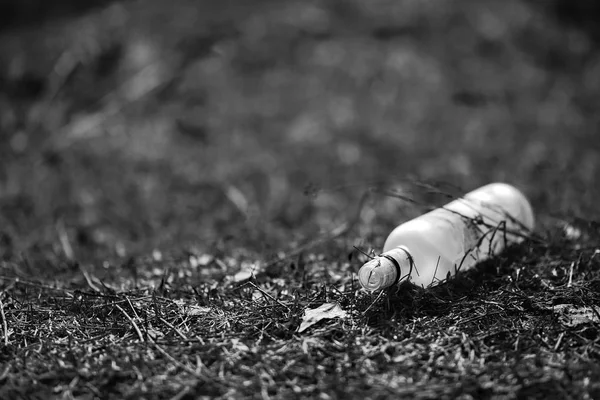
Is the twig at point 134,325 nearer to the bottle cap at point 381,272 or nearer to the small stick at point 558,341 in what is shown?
the bottle cap at point 381,272

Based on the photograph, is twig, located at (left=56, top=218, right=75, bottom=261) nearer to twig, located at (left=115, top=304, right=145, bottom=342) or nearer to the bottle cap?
twig, located at (left=115, top=304, right=145, bottom=342)

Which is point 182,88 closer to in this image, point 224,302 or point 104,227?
point 104,227

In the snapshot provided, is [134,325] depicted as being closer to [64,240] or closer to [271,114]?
[64,240]

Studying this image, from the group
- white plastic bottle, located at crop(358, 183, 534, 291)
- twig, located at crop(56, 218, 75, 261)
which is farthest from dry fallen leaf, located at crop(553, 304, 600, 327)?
twig, located at crop(56, 218, 75, 261)

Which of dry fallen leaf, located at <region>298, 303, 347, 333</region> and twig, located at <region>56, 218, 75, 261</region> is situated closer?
dry fallen leaf, located at <region>298, 303, 347, 333</region>

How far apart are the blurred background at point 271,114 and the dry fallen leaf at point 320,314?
1785 mm

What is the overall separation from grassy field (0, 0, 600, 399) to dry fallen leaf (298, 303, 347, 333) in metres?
0.03

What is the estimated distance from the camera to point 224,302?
2.92 meters

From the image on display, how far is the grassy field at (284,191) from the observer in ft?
7.59

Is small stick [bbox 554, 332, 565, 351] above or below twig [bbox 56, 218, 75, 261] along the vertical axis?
above

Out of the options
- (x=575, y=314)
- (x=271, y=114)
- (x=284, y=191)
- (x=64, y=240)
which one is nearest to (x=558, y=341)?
(x=575, y=314)

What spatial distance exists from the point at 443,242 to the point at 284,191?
11.6ft

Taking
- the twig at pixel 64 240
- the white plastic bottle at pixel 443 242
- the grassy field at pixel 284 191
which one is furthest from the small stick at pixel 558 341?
the twig at pixel 64 240

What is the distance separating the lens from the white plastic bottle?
259 cm
